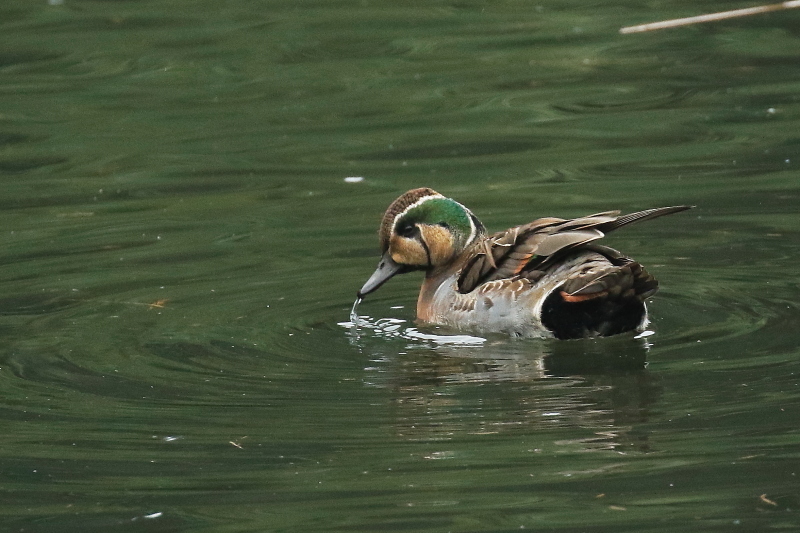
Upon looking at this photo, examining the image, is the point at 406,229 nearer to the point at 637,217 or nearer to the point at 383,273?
the point at 383,273

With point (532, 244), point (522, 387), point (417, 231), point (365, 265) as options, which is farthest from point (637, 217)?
point (365, 265)

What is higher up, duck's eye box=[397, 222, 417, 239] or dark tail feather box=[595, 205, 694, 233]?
dark tail feather box=[595, 205, 694, 233]

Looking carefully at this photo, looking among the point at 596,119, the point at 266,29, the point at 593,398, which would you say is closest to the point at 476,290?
the point at 593,398

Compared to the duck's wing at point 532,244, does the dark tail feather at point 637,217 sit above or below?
above

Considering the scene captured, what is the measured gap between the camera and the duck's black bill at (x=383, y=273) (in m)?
9.59

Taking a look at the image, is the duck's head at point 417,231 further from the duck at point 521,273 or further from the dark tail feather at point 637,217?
the dark tail feather at point 637,217

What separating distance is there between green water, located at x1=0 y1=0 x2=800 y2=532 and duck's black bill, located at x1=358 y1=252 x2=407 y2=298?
188 millimetres

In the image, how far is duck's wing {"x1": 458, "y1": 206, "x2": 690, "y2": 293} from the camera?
8.31m

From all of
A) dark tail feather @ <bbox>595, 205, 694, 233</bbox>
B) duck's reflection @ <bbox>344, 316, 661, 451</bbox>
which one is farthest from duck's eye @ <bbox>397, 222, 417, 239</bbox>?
dark tail feather @ <bbox>595, 205, 694, 233</bbox>

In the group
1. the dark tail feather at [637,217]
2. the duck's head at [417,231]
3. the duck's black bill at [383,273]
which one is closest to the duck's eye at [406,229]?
the duck's head at [417,231]

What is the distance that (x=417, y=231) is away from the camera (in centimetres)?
974

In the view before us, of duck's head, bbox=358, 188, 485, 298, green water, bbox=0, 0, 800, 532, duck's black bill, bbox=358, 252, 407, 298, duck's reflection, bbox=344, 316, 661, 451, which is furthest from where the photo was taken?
duck's head, bbox=358, 188, 485, 298

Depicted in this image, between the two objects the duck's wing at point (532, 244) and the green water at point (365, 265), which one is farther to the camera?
the duck's wing at point (532, 244)

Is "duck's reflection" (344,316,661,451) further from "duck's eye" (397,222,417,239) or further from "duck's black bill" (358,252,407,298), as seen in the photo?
"duck's eye" (397,222,417,239)
